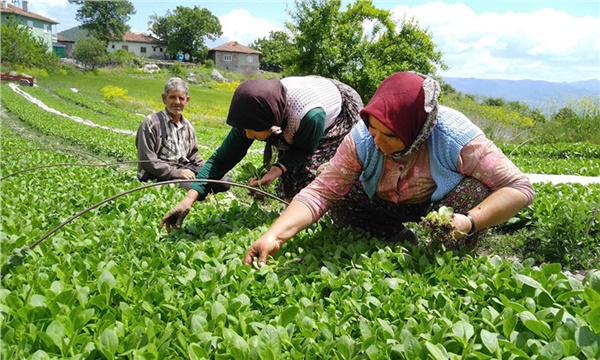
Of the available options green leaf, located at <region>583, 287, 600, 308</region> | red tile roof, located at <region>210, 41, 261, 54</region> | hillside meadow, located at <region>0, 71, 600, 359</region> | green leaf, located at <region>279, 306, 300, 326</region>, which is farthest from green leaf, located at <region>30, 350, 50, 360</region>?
red tile roof, located at <region>210, 41, 261, 54</region>

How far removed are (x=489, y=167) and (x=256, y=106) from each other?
4.73 ft

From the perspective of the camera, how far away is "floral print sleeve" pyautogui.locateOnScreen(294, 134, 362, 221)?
111 inches

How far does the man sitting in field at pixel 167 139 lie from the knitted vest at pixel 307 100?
202 cm

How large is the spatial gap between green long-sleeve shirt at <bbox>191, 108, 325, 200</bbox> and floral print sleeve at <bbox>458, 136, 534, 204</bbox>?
47.3 inches

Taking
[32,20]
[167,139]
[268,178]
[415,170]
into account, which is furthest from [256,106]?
[32,20]

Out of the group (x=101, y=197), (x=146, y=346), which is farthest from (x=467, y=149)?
(x=101, y=197)

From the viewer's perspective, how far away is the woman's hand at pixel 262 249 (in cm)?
246

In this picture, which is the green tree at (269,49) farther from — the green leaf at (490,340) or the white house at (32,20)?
the green leaf at (490,340)

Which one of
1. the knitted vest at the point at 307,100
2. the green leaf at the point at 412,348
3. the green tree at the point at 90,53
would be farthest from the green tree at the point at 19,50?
the green leaf at the point at 412,348

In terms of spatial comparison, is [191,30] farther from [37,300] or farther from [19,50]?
[37,300]

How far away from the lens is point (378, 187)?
2.98 m

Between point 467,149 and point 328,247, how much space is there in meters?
0.87

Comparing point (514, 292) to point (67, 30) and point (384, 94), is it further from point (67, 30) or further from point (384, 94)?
point (67, 30)

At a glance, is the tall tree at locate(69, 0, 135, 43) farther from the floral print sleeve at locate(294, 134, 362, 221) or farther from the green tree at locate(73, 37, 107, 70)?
the floral print sleeve at locate(294, 134, 362, 221)
